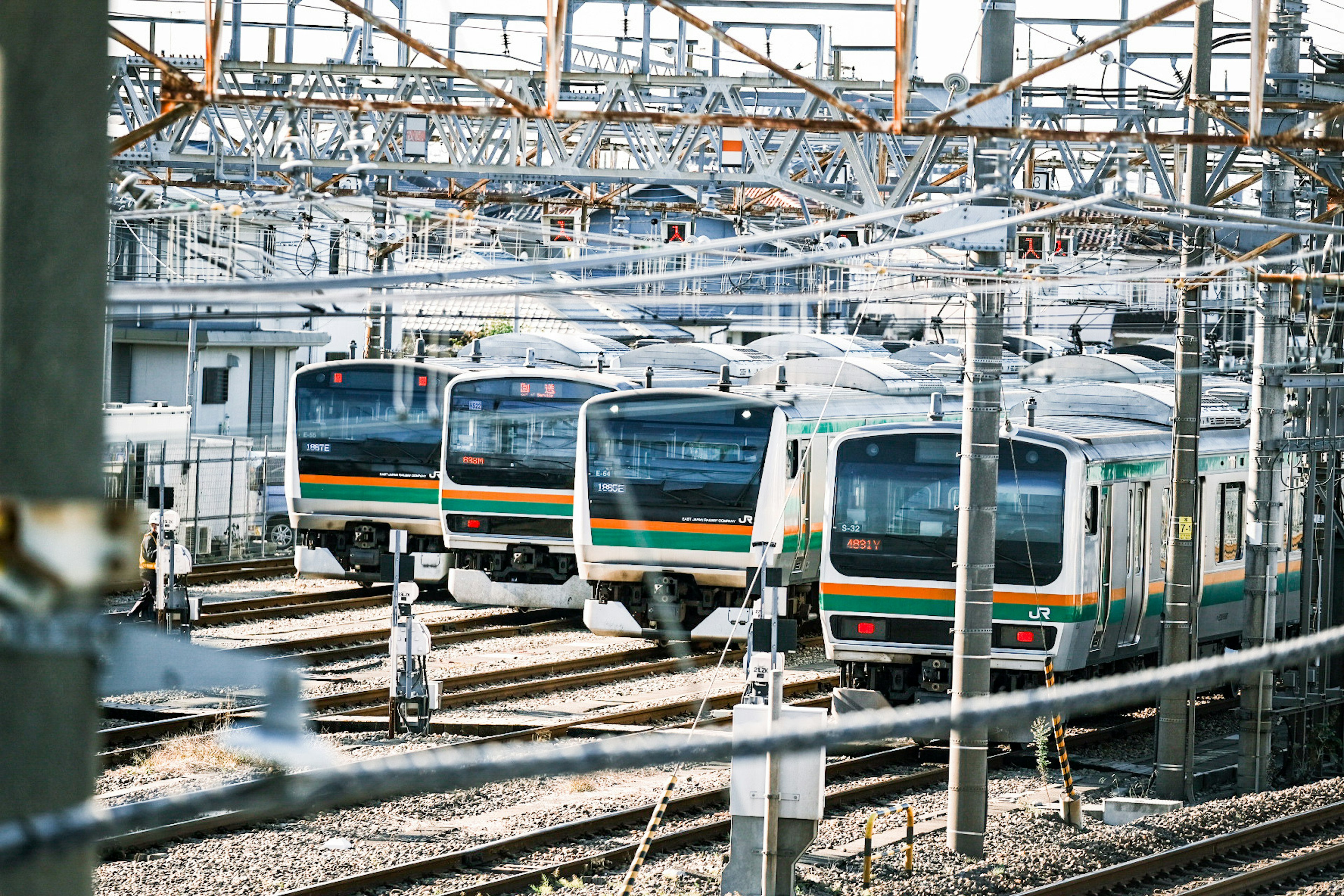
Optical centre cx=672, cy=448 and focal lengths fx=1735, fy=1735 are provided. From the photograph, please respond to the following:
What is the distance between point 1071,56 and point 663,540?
824 centimetres

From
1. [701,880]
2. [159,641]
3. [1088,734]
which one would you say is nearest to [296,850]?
[701,880]

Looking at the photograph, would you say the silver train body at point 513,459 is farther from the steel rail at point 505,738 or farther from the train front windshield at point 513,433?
the steel rail at point 505,738

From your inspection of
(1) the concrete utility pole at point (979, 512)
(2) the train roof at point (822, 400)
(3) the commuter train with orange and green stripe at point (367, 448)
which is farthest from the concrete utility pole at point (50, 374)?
(3) the commuter train with orange and green stripe at point (367, 448)

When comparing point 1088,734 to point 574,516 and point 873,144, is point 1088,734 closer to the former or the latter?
point 574,516

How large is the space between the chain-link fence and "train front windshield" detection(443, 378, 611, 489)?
4.36m

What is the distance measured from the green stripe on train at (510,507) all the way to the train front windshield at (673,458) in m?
1.81

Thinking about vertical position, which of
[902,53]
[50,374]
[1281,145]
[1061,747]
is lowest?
[1061,747]

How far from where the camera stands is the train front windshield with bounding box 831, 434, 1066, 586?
11.6 m

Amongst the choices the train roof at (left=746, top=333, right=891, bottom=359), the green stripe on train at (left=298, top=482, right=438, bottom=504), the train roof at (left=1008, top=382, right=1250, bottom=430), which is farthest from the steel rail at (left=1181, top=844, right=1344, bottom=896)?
the train roof at (left=746, top=333, right=891, bottom=359)

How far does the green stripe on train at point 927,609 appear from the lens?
1148 cm

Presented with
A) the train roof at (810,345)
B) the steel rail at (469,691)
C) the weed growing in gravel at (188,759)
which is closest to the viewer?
the weed growing in gravel at (188,759)

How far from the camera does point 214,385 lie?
1121 inches

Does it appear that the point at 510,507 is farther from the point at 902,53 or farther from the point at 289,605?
the point at 902,53

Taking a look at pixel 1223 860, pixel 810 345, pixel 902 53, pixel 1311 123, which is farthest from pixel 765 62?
pixel 810 345
